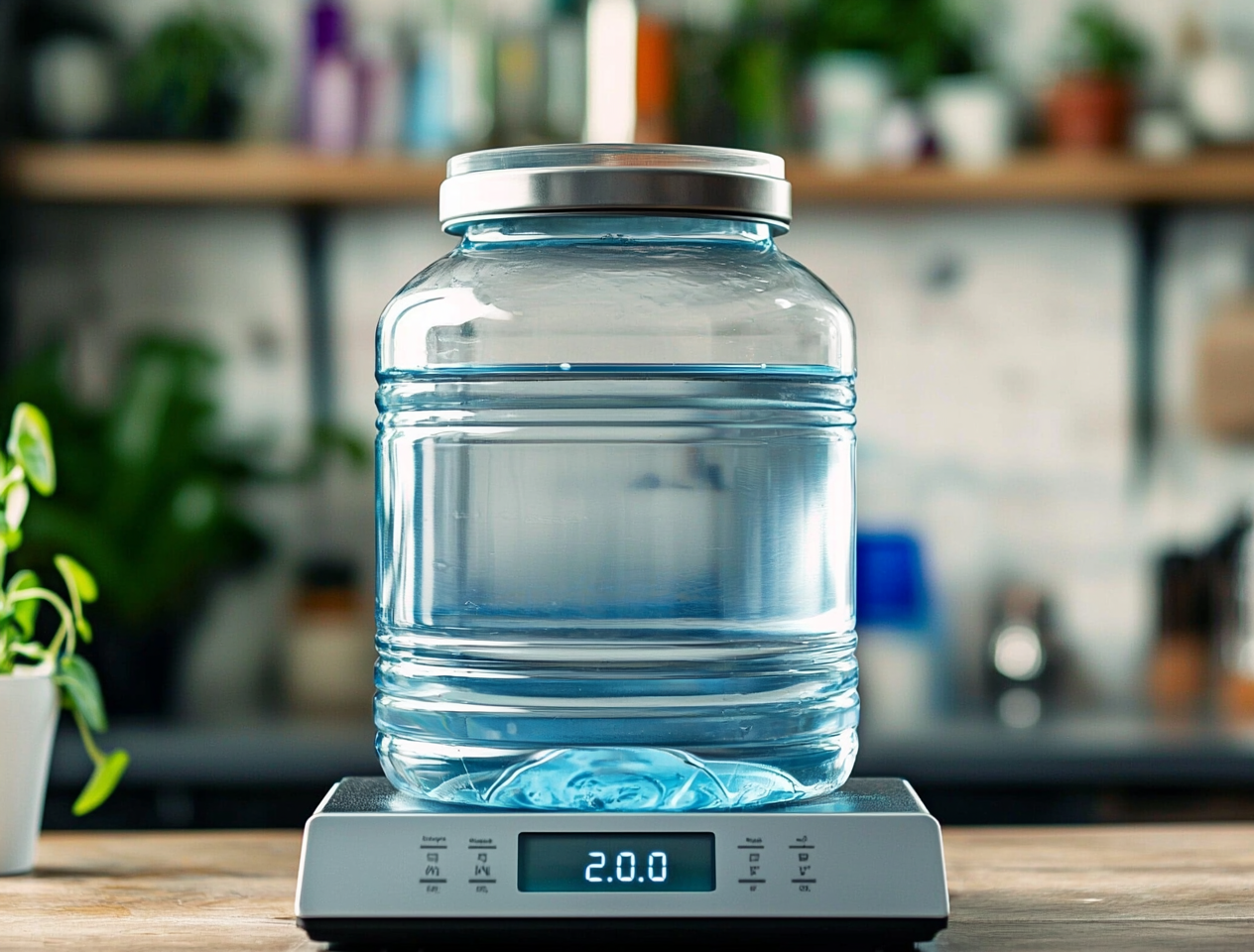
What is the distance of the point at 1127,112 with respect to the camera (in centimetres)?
270

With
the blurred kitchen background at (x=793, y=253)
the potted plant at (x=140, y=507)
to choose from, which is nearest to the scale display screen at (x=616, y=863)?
the blurred kitchen background at (x=793, y=253)

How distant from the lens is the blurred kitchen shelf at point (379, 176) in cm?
259

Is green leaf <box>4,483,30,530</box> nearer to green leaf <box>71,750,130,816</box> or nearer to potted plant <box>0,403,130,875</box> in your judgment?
potted plant <box>0,403,130,875</box>

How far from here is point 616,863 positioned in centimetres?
74

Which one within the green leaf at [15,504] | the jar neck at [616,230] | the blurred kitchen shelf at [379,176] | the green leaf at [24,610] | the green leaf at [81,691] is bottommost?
the green leaf at [81,691]

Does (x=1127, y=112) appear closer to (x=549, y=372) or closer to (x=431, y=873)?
(x=549, y=372)

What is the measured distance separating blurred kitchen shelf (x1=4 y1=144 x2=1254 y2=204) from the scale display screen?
197 centimetres

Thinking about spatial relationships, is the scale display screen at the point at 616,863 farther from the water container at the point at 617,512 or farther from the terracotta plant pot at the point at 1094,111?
the terracotta plant pot at the point at 1094,111

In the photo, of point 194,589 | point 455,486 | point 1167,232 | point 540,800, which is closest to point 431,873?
point 540,800

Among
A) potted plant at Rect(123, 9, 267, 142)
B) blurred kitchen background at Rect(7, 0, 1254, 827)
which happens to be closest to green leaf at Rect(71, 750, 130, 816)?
blurred kitchen background at Rect(7, 0, 1254, 827)

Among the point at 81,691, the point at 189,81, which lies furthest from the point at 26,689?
the point at 189,81

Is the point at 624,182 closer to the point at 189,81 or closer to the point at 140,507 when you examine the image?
the point at 140,507

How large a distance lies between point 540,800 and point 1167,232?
2489mm

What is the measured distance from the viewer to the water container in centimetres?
87
